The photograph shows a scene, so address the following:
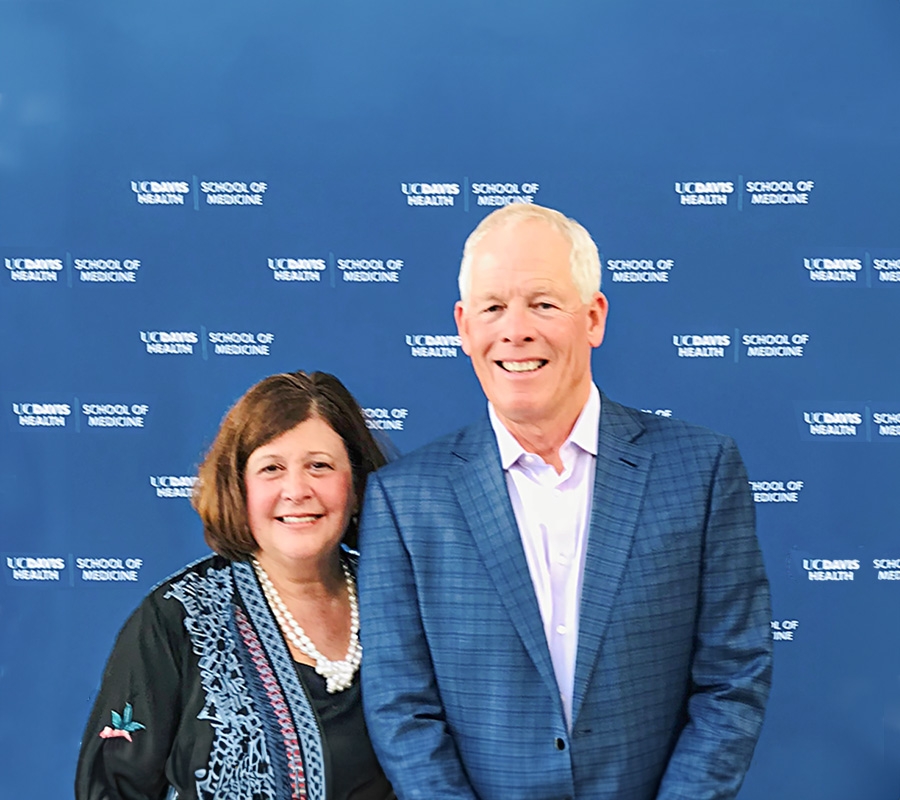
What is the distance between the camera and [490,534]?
1861 mm

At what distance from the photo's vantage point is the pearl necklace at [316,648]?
2.04 metres

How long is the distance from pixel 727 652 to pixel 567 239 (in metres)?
0.85

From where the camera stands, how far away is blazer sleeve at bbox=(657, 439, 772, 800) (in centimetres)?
183

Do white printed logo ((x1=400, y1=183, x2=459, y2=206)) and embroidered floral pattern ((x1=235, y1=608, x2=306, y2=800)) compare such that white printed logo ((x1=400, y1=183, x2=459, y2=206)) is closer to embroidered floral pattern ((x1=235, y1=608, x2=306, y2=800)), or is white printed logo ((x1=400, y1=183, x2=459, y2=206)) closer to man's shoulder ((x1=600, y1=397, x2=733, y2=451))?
man's shoulder ((x1=600, y1=397, x2=733, y2=451))

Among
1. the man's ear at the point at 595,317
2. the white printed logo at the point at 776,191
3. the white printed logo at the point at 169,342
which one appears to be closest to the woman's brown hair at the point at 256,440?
the man's ear at the point at 595,317

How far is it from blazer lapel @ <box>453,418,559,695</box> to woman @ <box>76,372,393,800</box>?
1.13 feet

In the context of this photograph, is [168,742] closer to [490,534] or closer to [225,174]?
[490,534]

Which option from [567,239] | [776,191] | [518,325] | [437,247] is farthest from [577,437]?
[776,191]

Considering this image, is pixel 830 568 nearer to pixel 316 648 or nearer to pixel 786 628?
pixel 786 628

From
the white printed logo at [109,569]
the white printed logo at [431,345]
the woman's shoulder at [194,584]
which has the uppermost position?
the white printed logo at [431,345]

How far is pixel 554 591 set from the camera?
1870 mm

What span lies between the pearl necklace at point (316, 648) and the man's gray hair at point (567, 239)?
77 cm

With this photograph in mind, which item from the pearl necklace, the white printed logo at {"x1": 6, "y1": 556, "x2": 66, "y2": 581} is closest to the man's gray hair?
the pearl necklace

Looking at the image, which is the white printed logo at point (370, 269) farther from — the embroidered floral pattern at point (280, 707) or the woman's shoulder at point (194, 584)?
the embroidered floral pattern at point (280, 707)
